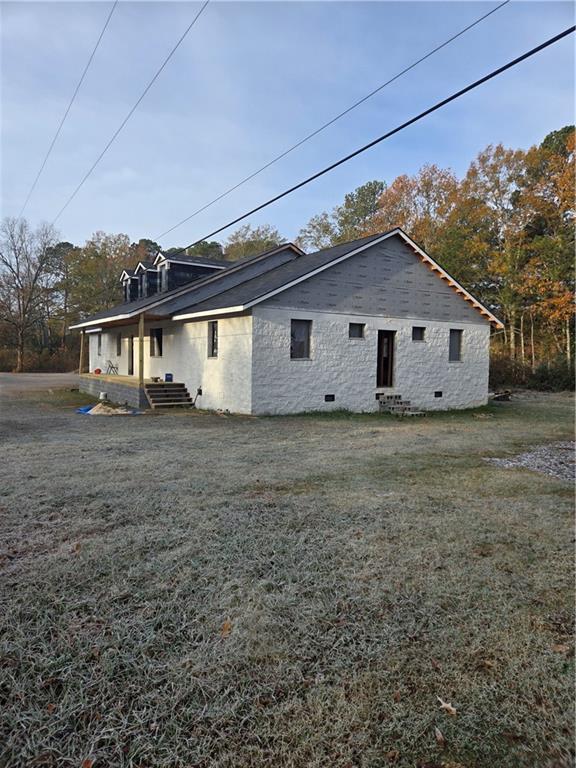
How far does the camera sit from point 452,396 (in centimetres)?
1619

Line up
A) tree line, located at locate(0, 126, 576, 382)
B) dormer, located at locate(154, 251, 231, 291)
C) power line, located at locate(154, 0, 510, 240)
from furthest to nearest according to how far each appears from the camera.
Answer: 1. tree line, located at locate(0, 126, 576, 382)
2. dormer, located at locate(154, 251, 231, 291)
3. power line, located at locate(154, 0, 510, 240)

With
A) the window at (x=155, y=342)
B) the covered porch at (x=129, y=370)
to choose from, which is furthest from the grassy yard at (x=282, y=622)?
the window at (x=155, y=342)

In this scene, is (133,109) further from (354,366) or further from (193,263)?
(354,366)

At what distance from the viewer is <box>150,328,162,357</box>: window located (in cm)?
1745

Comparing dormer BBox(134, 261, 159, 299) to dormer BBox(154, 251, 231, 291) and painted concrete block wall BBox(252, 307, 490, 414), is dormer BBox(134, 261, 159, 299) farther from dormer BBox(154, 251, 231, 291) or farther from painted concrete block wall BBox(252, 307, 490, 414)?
painted concrete block wall BBox(252, 307, 490, 414)

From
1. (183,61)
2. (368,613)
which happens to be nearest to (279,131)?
(183,61)

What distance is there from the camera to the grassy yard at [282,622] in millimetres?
1812

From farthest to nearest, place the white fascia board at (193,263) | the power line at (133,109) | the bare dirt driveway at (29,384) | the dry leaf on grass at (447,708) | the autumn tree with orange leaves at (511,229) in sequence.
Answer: the autumn tree with orange leaves at (511,229), the bare dirt driveway at (29,384), the white fascia board at (193,263), the power line at (133,109), the dry leaf on grass at (447,708)

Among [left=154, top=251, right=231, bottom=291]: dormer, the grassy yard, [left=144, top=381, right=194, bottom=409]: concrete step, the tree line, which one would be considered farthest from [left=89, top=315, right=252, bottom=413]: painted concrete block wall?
the tree line

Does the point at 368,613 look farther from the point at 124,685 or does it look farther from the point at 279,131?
the point at 279,131

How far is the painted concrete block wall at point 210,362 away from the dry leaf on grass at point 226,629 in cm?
A: 992

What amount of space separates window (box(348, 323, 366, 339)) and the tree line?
14.5m

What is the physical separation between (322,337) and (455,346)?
5889mm

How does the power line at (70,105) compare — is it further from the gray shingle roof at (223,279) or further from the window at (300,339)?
the window at (300,339)
